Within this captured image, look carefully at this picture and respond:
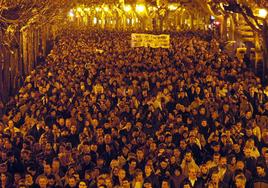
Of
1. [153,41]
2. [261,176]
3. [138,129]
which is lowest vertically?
[261,176]

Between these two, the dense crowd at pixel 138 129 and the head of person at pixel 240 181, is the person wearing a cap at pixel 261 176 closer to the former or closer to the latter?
the dense crowd at pixel 138 129

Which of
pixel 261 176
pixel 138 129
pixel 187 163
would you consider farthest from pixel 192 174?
pixel 138 129

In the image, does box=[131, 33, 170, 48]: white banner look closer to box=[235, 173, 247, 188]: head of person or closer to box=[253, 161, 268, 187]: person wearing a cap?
box=[253, 161, 268, 187]: person wearing a cap

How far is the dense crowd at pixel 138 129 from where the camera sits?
34.2 ft

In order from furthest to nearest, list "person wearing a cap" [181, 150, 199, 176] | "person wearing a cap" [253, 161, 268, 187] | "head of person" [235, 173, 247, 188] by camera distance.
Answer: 1. "person wearing a cap" [181, 150, 199, 176]
2. "person wearing a cap" [253, 161, 268, 187]
3. "head of person" [235, 173, 247, 188]

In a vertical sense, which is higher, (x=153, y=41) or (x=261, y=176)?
(x=153, y=41)

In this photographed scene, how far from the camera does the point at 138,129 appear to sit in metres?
13.5

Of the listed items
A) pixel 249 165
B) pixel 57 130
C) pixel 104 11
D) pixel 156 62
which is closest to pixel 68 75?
pixel 156 62

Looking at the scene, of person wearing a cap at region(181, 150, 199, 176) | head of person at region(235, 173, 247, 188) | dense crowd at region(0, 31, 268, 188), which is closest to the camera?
head of person at region(235, 173, 247, 188)

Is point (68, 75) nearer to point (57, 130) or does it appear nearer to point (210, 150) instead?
point (57, 130)

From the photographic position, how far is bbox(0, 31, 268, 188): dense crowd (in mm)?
10438

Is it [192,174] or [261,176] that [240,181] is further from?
[192,174]

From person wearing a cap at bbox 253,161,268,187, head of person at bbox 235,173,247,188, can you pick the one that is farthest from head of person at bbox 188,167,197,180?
person wearing a cap at bbox 253,161,268,187

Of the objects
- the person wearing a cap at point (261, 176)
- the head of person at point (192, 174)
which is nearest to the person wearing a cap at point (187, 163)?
the head of person at point (192, 174)
